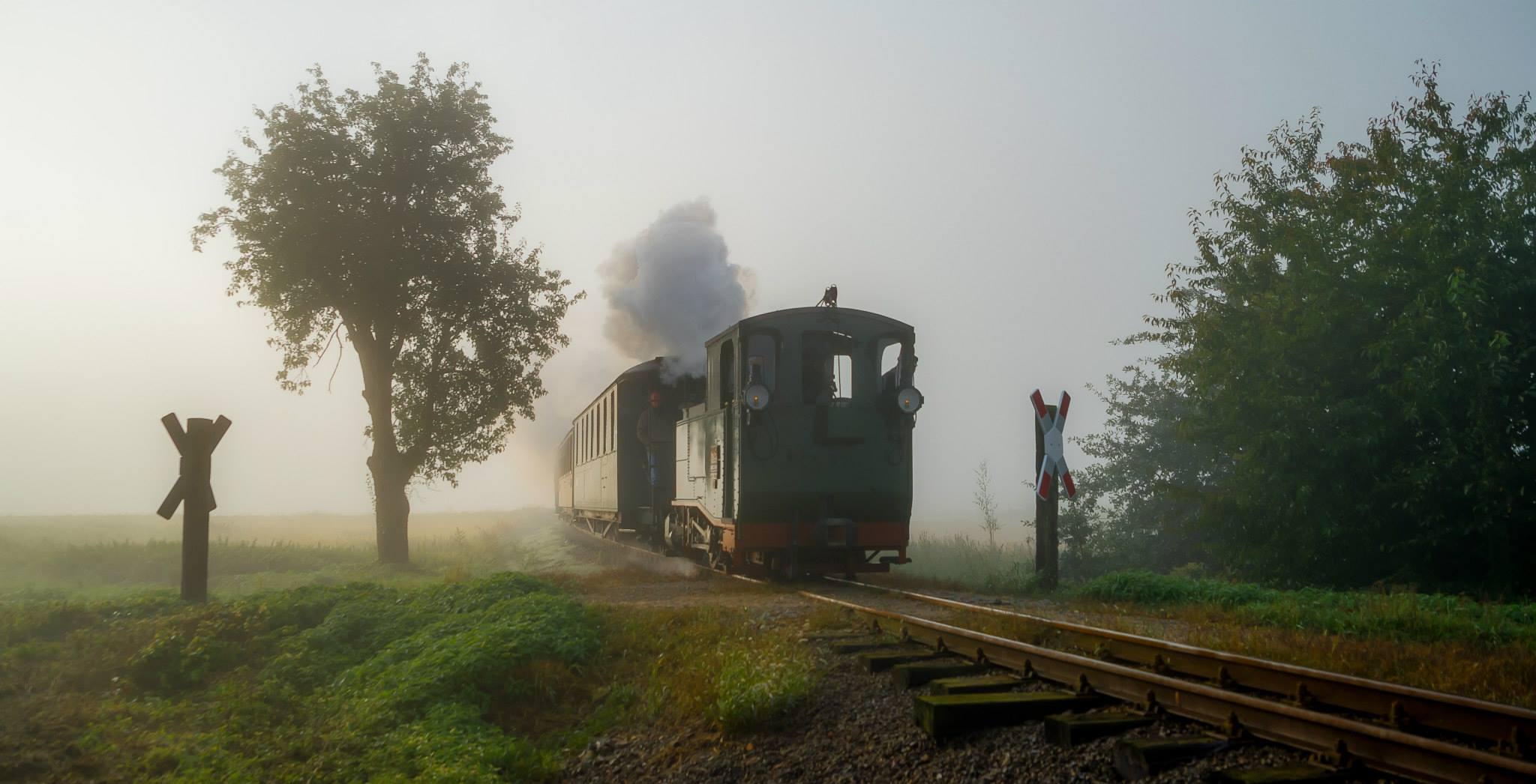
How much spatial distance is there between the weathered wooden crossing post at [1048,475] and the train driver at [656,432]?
20.9 ft

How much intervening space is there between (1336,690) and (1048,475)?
8118 mm

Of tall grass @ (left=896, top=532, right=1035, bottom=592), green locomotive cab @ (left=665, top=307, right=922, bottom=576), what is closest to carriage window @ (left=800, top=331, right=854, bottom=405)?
green locomotive cab @ (left=665, top=307, right=922, bottom=576)

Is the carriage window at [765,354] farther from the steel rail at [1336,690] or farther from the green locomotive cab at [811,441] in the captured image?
the steel rail at [1336,690]

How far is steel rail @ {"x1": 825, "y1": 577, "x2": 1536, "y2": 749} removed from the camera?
4.20 meters

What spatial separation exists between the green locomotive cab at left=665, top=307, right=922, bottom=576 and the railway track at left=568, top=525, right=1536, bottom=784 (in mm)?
5251

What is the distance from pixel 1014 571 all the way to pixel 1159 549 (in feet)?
26.2

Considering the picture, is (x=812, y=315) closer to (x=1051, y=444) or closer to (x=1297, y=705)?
(x=1051, y=444)

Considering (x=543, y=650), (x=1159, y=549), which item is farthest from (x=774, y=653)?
(x=1159, y=549)

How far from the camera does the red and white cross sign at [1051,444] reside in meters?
13.0

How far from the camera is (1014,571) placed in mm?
14703

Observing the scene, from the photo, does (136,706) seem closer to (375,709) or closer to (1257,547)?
(375,709)

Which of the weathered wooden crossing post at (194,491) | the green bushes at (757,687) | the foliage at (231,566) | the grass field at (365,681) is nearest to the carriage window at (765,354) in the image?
the grass field at (365,681)

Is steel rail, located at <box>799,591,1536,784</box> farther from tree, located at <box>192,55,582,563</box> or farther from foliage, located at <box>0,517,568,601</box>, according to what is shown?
tree, located at <box>192,55,582,563</box>

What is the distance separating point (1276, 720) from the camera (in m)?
4.42
